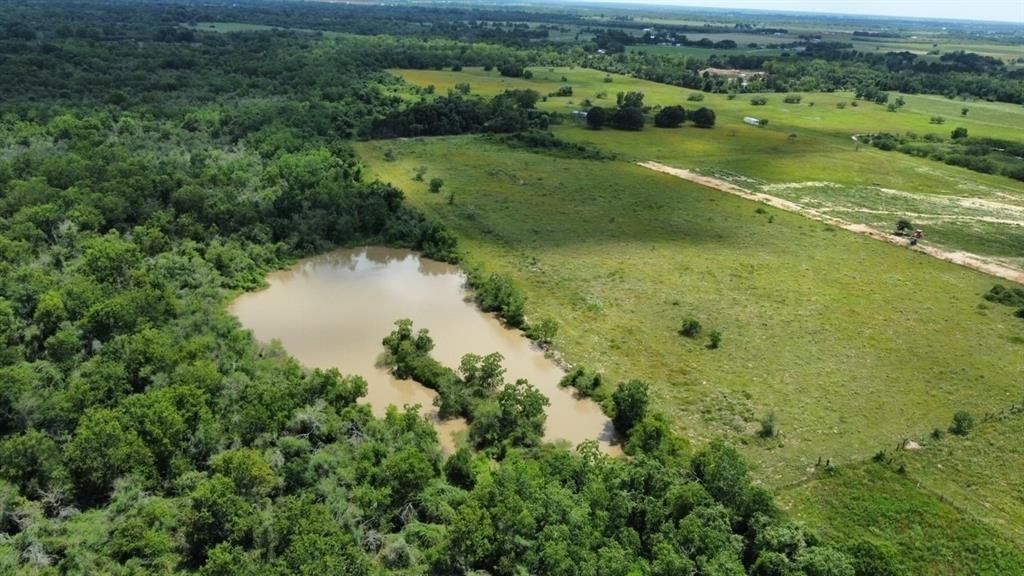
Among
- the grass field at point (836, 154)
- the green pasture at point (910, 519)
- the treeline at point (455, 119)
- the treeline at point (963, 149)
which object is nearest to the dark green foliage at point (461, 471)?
the green pasture at point (910, 519)

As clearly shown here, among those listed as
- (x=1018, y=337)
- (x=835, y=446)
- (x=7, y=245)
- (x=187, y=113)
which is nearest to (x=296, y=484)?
(x=835, y=446)

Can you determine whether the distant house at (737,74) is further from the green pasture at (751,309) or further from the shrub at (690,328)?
the shrub at (690,328)

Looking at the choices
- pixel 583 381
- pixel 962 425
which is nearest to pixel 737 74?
pixel 962 425

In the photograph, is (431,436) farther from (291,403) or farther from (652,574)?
(652,574)

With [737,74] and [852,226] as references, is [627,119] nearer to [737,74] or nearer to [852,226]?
[852,226]

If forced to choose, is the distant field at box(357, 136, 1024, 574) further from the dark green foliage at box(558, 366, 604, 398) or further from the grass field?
the grass field

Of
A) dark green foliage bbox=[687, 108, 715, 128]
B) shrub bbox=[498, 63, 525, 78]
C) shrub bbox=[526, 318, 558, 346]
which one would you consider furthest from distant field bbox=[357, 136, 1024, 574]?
shrub bbox=[498, 63, 525, 78]
